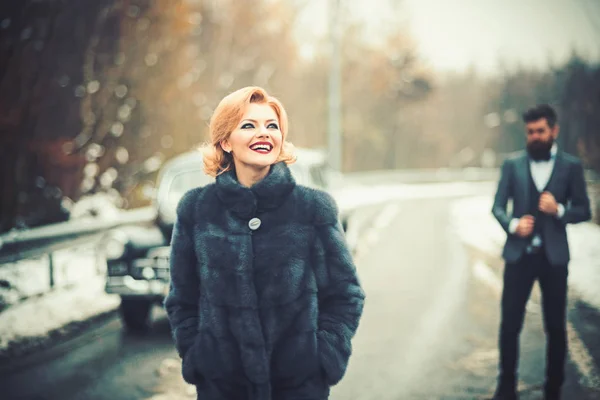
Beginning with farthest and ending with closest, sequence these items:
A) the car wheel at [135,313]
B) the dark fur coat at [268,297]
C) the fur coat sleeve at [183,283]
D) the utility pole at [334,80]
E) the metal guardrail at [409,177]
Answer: the metal guardrail at [409,177]
the utility pole at [334,80]
the car wheel at [135,313]
the fur coat sleeve at [183,283]
the dark fur coat at [268,297]

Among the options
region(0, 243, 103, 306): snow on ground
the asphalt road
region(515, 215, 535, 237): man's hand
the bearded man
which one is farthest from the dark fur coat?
region(0, 243, 103, 306): snow on ground

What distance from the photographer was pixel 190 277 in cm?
215

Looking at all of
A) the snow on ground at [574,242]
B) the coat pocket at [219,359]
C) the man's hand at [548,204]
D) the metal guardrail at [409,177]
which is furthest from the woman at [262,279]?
the metal guardrail at [409,177]

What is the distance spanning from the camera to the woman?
2.02 meters

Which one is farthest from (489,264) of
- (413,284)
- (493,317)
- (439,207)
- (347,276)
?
(439,207)

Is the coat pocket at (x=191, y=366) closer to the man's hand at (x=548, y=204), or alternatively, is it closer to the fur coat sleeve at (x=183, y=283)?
the fur coat sleeve at (x=183, y=283)

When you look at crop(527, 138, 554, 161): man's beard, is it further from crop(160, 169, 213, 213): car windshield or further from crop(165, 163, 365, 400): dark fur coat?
crop(160, 169, 213, 213): car windshield

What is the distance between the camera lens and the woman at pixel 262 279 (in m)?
2.02

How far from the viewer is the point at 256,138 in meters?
2.03

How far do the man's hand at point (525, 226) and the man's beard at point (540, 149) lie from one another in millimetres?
435

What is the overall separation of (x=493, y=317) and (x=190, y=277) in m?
5.06

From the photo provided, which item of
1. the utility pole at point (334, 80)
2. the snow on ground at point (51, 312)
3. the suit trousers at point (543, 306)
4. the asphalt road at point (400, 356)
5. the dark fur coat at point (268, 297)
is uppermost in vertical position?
the utility pole at point (334, 80)

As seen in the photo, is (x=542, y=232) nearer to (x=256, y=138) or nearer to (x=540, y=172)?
(x=540, y=172)

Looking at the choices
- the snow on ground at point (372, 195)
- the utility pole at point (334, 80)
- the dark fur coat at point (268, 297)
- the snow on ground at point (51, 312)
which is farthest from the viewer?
the utility pole at point (334, 80)
